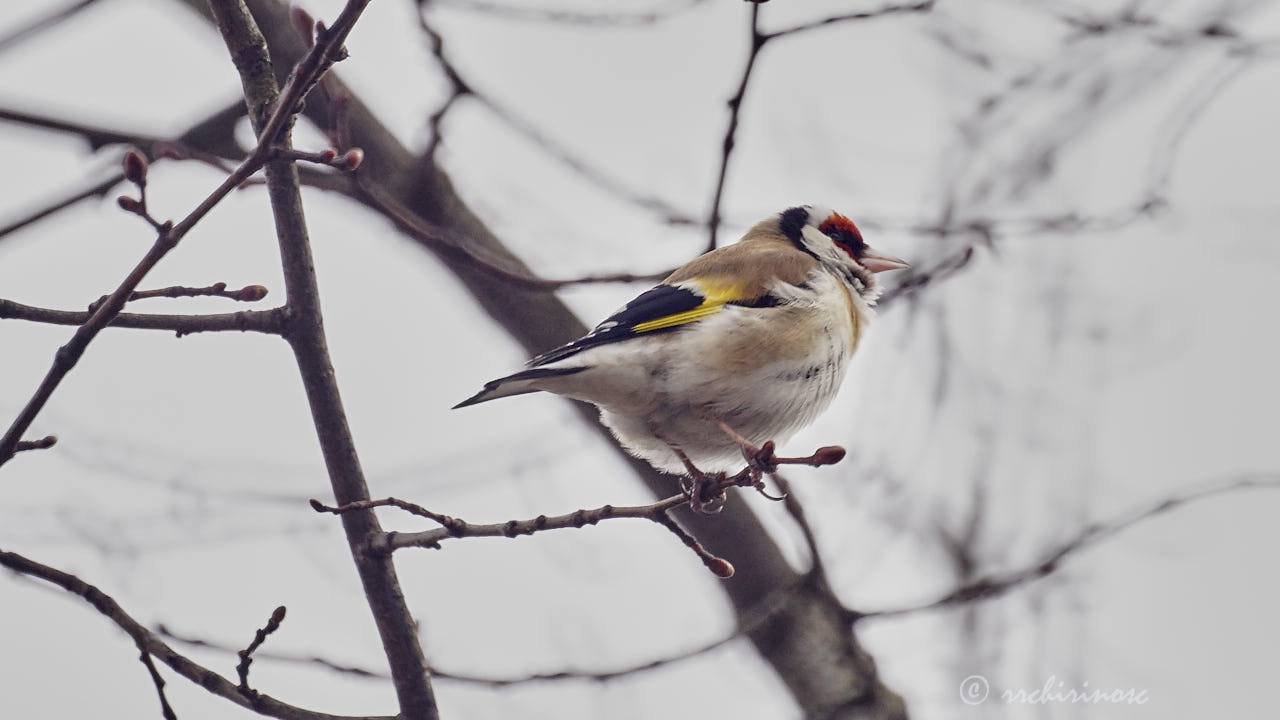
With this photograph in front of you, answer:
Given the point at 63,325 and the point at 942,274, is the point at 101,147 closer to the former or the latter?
the point at 63,325

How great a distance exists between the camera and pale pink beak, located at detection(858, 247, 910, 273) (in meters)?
4.60

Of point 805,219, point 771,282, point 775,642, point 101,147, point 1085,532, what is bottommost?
point 1085,532

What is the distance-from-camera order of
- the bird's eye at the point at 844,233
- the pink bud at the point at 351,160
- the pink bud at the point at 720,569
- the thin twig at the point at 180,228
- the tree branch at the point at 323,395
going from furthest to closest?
the bird's eye at the point at 844,233 < the pink bud at the point at 720,569 < the tree branch at the point at 323,395 < the pink bud at the point at 351,160 < the thin twig at the point at 180,228

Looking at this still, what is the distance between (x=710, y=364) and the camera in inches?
137

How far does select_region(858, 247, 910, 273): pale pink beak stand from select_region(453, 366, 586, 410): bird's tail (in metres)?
1.77

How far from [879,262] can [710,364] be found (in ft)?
4.78

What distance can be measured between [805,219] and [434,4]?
194cm

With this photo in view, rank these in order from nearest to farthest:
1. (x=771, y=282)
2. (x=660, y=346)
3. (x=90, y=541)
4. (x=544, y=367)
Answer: (x=544, y=367) → (x=660, y=346) → (x=771, y=282) → (x=90, y=541)

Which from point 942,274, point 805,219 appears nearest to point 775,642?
point 942,274

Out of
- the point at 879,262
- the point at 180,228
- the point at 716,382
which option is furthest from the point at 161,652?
the point at 879,262

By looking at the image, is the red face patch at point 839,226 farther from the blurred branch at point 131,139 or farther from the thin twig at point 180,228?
the thin twig at point 180,228

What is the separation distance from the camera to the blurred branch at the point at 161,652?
7.41 feet

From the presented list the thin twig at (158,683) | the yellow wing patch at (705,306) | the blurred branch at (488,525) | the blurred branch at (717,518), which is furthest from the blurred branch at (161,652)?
the blurred branch at (717,518)

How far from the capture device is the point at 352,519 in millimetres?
2555
